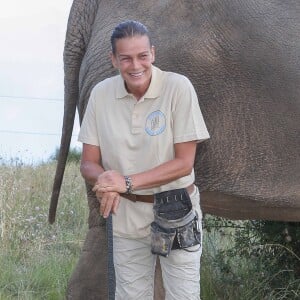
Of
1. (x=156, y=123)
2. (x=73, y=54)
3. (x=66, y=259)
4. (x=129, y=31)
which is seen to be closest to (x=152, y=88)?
(x=156, y=123)

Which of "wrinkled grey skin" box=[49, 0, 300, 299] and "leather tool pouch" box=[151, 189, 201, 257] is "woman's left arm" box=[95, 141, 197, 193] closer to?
"leather tool pouch" box=[151, 189, 201, 257]

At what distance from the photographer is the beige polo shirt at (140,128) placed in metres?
4.34

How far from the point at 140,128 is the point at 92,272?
134 cm

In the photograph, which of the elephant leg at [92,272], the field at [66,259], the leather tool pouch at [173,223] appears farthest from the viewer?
the field at [66,259]

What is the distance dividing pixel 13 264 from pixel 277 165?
263cm

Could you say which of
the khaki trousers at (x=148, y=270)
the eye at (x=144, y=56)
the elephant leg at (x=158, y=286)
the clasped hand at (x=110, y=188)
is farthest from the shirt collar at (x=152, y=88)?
the elephant leg at (x=158, y=286)

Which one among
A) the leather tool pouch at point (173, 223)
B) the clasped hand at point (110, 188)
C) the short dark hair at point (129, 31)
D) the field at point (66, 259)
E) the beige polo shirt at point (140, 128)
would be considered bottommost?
the field at point (66, 259)

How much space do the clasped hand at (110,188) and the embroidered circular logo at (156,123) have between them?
0.28 meters

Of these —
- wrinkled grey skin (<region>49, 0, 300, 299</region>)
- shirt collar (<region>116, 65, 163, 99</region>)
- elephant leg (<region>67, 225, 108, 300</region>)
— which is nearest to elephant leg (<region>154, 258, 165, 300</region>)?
wrinkled grey skin (<region>49, 0, 300, 299</region>)

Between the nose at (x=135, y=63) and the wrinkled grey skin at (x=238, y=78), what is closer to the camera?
the nose at (x=135, y=63)

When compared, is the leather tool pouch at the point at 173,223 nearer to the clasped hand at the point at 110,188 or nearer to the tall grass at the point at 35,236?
the clasped hand at the point at 110,188

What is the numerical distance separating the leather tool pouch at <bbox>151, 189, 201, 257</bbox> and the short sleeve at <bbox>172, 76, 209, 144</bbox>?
0.27m

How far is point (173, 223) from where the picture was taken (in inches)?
172

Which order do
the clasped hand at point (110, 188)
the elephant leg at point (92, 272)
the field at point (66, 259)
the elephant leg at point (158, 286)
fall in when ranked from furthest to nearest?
the field at point (66, 259)
the elephant leg at point (92, 272)
the elephant leg at point (158, 286)
the clasped hand at point (110, 188)
